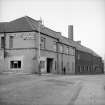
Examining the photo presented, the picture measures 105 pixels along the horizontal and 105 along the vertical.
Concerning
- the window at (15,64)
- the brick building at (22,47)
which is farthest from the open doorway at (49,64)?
the window at (15,64)

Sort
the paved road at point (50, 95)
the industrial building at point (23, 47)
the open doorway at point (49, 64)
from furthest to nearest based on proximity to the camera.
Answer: the open doorway at point (49, 64) < the industrial building at point (23, 47) < the paved road at point (50, 95)

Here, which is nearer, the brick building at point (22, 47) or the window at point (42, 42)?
the brick building at point (22, 47)

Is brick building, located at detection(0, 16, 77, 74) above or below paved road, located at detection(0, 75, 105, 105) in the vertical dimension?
above

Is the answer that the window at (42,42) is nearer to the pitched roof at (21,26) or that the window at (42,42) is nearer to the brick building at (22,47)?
the brick building at (22,47)

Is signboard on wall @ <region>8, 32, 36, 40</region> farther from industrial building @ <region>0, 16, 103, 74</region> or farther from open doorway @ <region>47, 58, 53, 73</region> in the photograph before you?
open doorway @ <region>47, 58, 53, 73</region>

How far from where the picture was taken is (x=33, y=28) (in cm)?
3178

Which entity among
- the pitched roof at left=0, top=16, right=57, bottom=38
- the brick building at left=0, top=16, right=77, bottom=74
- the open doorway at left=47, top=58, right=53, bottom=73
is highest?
the pitched roof at left=0, top=16, right=57, bottom=38

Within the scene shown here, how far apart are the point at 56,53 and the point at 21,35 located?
10.6m

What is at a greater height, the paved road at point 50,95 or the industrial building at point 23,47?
the industrial building at point 23,47

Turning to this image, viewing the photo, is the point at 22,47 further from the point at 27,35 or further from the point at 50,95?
the point at 50,95

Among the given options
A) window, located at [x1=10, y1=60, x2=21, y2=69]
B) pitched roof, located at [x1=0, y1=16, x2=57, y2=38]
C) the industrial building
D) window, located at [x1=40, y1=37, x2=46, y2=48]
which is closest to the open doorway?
the industrial building

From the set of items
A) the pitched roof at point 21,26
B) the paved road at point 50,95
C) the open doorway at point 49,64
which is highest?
the pitched roof at point 21,26

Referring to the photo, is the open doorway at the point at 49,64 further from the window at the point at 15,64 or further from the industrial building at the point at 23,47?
the window at the point at 15,64

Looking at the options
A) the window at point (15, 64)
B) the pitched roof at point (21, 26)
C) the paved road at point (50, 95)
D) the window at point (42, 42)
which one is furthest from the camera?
the window at point (42, 42)
